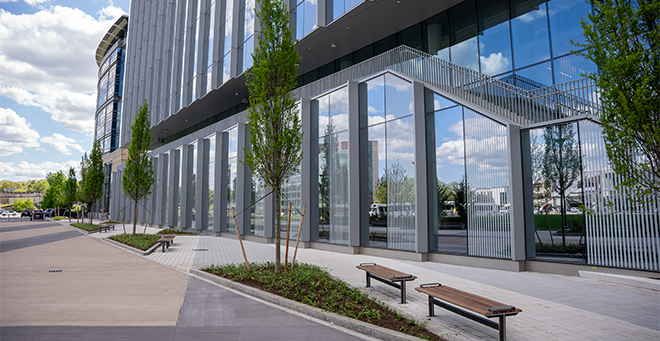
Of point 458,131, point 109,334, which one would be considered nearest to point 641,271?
point 458,131

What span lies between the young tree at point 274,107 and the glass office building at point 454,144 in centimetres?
431

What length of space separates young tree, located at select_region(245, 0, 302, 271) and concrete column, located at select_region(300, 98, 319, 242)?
25.5ft

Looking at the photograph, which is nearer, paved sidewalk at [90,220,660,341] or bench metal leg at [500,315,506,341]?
bench metal leg at [500,315,506,341]

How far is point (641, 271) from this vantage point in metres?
9.55

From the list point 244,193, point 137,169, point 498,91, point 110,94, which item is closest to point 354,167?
→ point 498,91

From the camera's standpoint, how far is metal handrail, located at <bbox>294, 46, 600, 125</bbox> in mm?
11391

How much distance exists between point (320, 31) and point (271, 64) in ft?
32.1

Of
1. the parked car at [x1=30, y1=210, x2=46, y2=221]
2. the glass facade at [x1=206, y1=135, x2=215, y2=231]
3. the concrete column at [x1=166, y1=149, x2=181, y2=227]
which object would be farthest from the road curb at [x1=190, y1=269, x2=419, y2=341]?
the parked car at [x1=30, y1=210, x2=46, y2=221]

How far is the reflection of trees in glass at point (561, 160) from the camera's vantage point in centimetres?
1119

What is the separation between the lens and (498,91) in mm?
13000

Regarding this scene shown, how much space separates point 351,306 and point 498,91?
31.2 ft

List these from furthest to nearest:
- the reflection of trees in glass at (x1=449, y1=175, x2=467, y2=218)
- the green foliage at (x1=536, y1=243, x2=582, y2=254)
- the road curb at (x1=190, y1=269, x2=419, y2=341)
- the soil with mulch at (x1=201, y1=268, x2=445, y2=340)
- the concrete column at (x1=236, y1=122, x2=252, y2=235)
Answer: the concrete column at (x1=236, y1=122, x2=252, y2=235) → the reflection of trees in glass at (x1=449, y1=175, x2=467, y2=218) → the green foliage at (x1=536, y1=243, x2=582, y2=254) → the soil with mulch at (x1=201, y1=268, x2=445, y2=340) → the road curb at (x1=190, y1=269, x2=419, y2=341)

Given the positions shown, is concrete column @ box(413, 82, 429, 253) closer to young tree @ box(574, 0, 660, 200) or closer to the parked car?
young tree @ box(574, 0, 660, 200)

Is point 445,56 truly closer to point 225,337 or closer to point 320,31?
point 320,31
